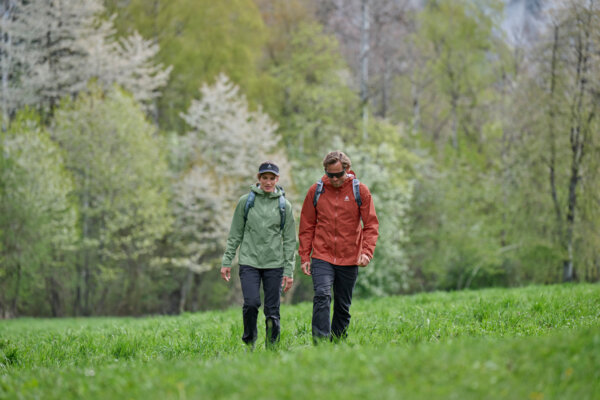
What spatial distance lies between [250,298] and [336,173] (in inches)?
69.8

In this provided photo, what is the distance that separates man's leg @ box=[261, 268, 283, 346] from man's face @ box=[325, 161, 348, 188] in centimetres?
124

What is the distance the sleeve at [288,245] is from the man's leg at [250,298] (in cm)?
36

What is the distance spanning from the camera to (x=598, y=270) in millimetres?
21797

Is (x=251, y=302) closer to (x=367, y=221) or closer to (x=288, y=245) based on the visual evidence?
(x=288, y=245)

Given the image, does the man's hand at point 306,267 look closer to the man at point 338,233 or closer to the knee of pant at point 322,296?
the man at point 338,233

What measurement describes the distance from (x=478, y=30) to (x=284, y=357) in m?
39.0

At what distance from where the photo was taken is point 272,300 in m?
6.30

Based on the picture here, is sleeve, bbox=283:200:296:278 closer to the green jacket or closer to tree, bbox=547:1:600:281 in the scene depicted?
the green jacket

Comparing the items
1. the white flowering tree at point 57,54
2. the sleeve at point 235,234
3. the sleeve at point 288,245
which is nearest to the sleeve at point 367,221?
the sleeve at point 288,245

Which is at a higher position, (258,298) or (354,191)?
(354,191)

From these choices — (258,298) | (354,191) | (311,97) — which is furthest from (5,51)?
(354,191)

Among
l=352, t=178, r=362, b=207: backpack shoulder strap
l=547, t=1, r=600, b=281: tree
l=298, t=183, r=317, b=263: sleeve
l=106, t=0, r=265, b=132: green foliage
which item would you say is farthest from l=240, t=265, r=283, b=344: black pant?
l=106, t=0, r=265, b=132: green foliage

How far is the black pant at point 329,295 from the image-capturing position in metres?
6.13

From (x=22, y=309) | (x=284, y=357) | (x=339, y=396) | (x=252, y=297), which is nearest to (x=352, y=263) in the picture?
(x=252, y=297)
